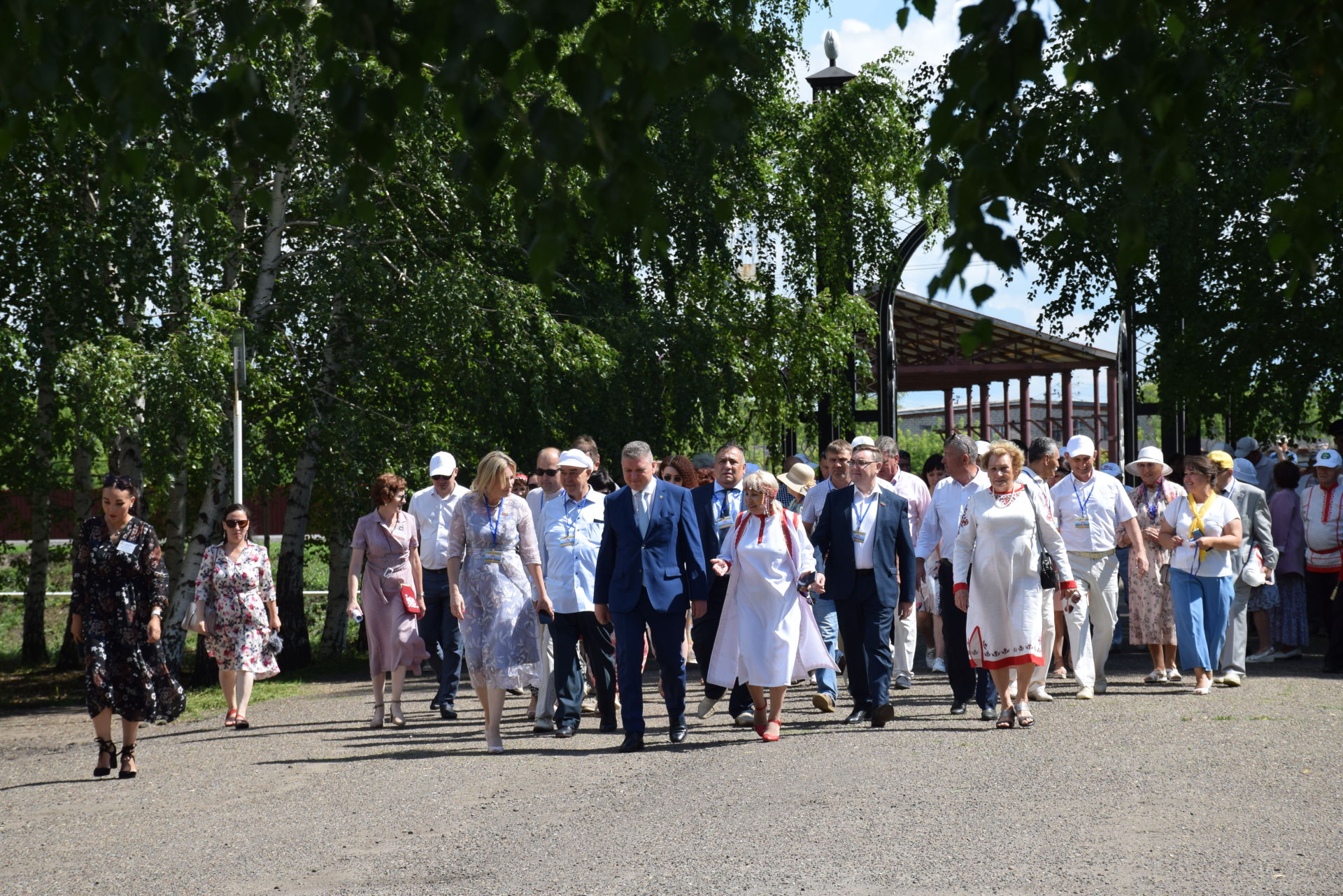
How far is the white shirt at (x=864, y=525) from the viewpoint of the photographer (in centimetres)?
1080

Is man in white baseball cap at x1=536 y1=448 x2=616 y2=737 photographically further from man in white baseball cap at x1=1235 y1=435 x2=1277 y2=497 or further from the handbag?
man in white baseball cap at x1=1235 y1=435 x2=1277 y2=497

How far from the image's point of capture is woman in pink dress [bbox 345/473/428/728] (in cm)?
1183

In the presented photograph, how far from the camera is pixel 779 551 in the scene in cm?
1034

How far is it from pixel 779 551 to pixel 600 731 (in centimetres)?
196

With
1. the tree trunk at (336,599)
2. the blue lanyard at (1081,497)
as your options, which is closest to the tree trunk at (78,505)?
the tree trunk at (336,599)

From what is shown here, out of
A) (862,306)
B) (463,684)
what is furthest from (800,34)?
(463,684)

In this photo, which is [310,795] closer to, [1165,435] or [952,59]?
[952,59]

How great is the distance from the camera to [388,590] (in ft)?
39.1

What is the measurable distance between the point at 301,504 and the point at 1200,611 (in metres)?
11.2

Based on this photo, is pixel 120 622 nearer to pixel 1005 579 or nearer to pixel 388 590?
pixel 388 590

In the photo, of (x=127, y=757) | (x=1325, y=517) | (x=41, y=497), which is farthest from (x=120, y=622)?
(x=41, y=497)

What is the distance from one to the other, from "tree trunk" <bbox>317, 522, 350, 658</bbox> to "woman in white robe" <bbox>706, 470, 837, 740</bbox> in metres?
10.8

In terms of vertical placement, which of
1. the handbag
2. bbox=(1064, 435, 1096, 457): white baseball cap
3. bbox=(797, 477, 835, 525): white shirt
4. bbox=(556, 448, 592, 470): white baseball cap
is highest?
bbox=(1064, 435, 1096, 457): white baseball cap

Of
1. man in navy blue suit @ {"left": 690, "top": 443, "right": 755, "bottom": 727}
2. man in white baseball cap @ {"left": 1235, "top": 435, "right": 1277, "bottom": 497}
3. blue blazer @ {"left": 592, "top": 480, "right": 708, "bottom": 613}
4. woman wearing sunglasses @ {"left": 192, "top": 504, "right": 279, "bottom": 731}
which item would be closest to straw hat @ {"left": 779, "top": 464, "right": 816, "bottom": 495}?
man in navy blue suit @ {"left": 690, "top": 443, "right": 755, "bottom": 727}
